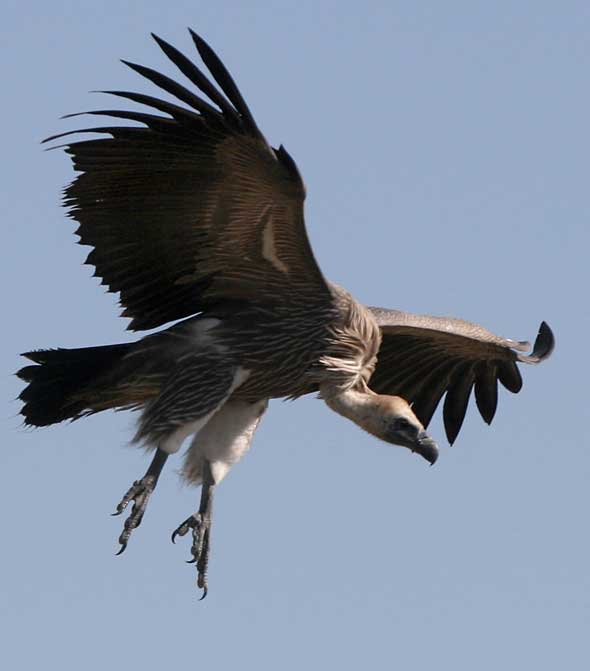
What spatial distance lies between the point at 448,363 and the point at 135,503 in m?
3.54

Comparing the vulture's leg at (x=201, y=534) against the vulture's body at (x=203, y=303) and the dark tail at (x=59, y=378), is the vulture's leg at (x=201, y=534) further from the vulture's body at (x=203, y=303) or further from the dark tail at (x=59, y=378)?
the dark tail at (x=59, y=378)

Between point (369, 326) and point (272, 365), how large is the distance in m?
0.75

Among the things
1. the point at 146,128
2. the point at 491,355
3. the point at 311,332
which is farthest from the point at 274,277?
the point at 491,355

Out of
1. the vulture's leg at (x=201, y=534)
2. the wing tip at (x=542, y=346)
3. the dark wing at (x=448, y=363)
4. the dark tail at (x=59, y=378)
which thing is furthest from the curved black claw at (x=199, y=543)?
the wing tip at (x=542, y=346)

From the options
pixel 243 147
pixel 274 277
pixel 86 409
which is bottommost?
pixel 86 409

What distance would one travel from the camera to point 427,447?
14.3 m

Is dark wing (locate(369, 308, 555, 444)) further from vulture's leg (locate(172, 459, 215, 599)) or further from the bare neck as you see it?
vulture's leg (locate(172, 459, 215, 599))

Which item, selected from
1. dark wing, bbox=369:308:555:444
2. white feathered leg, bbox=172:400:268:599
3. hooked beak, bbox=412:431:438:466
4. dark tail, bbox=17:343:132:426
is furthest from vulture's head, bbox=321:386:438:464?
dark tail, bbox=17:343:132:426

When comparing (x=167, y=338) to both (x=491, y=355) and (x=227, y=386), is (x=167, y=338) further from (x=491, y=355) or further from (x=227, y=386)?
(x=491, y=355)

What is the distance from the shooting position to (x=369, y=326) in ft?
46.7

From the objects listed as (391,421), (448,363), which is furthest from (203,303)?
(448,363)

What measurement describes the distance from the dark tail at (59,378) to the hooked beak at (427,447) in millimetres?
1916

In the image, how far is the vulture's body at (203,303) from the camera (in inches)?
516

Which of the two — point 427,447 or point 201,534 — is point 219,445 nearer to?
point 201,534
